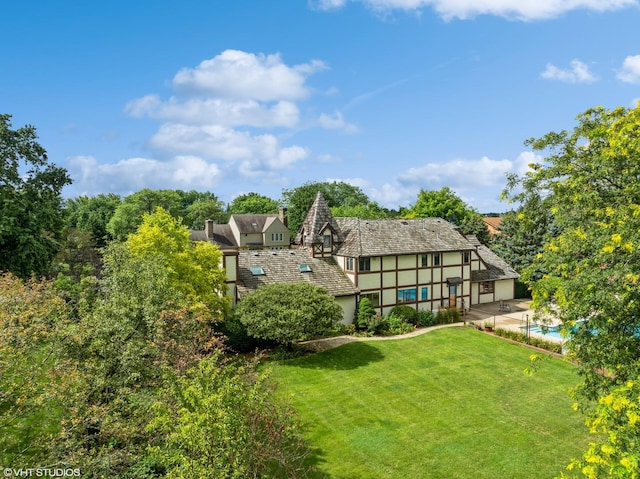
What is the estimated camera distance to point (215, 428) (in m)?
8.86

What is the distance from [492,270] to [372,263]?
1453 cm

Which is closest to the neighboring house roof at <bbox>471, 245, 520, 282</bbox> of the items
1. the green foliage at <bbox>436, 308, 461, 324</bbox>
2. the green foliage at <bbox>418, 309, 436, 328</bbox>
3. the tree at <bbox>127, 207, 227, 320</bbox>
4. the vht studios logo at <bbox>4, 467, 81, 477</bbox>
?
the green foliage at <bbox>436, 308, 461, 324</bbox>

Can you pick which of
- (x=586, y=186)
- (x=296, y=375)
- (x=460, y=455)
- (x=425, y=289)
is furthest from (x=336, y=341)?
(x=586, y=186)

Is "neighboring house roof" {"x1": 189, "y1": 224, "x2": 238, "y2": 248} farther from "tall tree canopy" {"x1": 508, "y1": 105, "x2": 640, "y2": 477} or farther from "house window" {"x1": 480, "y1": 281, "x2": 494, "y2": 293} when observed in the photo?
"tall tree canopy" {"x1": 508, "y1": 105, "x2": 640, "y2": 477}

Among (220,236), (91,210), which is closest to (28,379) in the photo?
(220,236)

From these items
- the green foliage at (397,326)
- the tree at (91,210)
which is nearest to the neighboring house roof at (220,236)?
the tree at (91,210)

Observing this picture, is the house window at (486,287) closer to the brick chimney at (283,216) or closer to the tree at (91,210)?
the brick chimney at (283,216)

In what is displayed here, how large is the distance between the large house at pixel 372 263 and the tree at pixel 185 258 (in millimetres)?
2581

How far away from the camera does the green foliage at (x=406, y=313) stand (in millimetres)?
31034

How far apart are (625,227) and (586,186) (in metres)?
2.72

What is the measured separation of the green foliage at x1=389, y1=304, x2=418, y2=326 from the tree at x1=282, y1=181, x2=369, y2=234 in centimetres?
3927

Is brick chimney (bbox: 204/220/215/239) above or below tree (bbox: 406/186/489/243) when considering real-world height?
below

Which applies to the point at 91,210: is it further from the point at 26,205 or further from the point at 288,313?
the point at 288,313

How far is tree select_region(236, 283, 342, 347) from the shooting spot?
76.9 ft
